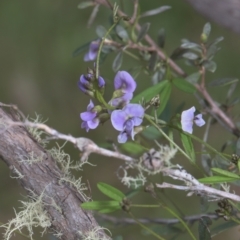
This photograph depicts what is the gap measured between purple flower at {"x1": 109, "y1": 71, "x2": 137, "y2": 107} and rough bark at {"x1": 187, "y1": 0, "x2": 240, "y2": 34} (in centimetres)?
36

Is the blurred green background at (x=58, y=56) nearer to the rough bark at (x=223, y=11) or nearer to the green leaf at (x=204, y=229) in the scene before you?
the rough bark at (x=223, y=11)

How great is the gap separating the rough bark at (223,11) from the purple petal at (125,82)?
36 cm

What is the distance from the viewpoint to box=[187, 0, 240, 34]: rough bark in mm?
722

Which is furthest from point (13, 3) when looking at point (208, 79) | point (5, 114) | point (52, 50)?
point (5, 114)

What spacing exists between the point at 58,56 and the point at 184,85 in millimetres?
965

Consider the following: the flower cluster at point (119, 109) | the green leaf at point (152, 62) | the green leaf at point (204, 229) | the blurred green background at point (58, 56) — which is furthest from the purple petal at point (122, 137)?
the blurred green background at point (58, 56)

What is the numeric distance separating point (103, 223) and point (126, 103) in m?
0.34

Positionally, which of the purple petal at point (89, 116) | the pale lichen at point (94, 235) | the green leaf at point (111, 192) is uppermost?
the purple petal at point (89, 116)

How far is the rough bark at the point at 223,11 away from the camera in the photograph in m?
0.72

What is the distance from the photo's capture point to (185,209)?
128cm

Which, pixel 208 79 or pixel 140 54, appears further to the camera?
pixel 208 79

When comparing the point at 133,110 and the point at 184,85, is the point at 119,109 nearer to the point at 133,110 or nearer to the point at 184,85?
the point at 133,110

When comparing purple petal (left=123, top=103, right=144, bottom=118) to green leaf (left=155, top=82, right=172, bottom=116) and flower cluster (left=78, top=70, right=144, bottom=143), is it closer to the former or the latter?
flower cluster (left=78, top=70, right=144, bottom=143)

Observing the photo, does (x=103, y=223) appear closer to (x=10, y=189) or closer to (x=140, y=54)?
(x=140, y=54)
